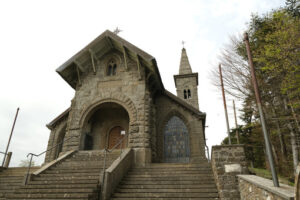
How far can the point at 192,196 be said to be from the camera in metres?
6.45

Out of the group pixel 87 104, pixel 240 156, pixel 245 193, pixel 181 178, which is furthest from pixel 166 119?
pixel 245 193

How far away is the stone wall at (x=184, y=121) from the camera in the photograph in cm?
1286

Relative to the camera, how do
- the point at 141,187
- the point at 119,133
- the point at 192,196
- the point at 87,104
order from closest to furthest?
the point at 192,196, the point at 141,187, the point at 87,104, the point at 119,133

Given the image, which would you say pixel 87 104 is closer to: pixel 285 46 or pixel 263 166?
pixel 285 46

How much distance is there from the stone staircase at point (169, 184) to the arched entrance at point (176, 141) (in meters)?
4.29

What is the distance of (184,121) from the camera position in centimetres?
1399

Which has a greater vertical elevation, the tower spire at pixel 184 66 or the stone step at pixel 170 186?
Result: the tower spire at pixel 184 66

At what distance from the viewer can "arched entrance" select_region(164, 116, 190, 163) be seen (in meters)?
13.1

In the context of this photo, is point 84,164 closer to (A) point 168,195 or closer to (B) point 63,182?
(B) point 63,182

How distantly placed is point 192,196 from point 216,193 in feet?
2.74

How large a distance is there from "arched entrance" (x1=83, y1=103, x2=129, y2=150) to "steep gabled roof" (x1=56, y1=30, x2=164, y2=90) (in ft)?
10.4

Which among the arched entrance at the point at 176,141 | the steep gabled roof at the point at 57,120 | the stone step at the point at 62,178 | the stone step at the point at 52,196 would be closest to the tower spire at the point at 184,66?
the arched entrance at the point at 176,141

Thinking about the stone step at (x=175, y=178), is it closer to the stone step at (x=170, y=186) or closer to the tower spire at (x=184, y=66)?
the stone step at (x=170, y=186)

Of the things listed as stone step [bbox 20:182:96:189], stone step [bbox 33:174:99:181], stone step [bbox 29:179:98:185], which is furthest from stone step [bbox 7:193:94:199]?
stone step [bbox 33:174:99:181]
